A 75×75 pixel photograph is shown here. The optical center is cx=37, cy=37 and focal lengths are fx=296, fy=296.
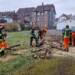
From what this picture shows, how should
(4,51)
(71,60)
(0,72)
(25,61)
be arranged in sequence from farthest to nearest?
1. (4,51)
2. (71,60)
3. (25,61)
4. (0,72)

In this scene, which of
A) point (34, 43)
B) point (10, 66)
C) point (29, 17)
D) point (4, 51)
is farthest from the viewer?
point (29, 17)

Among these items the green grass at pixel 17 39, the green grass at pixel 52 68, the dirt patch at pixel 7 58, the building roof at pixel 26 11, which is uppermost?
the building roof at pixel 26 11

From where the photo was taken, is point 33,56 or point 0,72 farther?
point 33,56

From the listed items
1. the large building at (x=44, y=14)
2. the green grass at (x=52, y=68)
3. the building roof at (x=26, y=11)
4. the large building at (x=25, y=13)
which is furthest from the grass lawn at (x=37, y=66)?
the building roof at (x=26, y=11)

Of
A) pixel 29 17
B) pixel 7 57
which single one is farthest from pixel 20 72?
pixel 29 17

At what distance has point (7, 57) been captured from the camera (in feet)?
59.5

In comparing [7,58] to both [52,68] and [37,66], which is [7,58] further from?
[52,68]

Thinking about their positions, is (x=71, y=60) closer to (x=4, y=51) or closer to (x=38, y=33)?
(x=4, y=51)

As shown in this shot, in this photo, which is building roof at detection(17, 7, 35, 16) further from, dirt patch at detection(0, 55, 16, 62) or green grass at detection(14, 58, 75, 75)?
green grass at detection(14, 58, 75, 75)

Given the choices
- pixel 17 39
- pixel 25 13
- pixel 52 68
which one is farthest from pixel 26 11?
pixel 52 68

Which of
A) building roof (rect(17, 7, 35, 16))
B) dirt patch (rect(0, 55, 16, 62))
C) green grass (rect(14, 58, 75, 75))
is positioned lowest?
green grass (rect(14, 58, 75, 75))

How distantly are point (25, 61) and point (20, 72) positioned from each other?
9.28 ft

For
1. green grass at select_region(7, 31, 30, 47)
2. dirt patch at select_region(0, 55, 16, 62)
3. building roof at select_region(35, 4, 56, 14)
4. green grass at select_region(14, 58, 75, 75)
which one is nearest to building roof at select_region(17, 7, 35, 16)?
building roof at select_region(35, 4, 56, 14)

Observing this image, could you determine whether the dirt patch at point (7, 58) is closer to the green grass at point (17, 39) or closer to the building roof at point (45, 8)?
the green grass at point (17, 39)
